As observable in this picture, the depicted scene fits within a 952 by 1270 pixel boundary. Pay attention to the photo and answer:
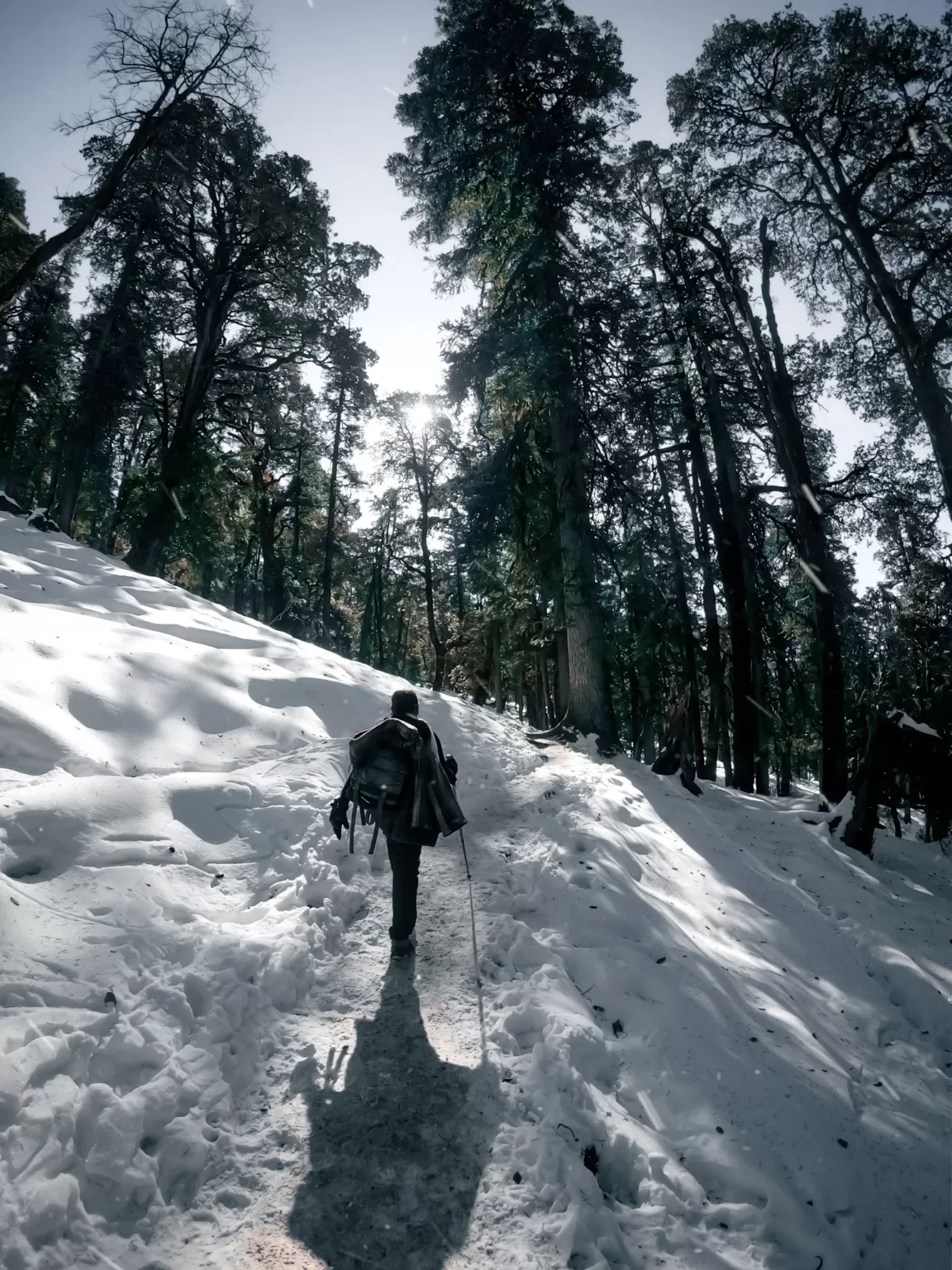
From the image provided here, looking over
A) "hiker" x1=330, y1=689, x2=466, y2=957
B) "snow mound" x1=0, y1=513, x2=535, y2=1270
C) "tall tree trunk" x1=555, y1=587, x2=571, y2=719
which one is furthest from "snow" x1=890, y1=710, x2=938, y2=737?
"snow mound" x1=0, y1=513, x2=535, y2=1270

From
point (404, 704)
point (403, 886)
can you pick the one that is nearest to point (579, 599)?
point (404, 704)

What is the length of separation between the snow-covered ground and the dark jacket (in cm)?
91

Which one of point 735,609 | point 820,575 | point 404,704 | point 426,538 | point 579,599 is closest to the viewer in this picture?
point 404,704

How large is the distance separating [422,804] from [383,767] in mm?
406

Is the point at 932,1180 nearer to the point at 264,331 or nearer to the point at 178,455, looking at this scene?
the point at 178,455

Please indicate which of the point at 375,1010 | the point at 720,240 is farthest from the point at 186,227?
the point at 375,1010

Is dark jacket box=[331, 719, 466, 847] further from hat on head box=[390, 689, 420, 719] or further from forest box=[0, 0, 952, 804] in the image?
forest box=[0, 0, 952, 804]

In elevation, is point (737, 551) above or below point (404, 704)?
above

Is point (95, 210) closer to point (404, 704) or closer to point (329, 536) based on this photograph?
point (404, 704)

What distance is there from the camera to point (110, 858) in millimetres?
4145

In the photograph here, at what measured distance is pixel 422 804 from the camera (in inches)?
180

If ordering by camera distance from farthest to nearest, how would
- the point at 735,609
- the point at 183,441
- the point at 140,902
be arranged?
1. the point at 183,441
2. the point at 735,609
3. the point at 140,902

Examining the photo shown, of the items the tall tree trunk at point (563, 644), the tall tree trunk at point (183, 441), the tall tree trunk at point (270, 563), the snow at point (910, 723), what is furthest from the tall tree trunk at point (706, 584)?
the tall tree trunk at point (270, 563)

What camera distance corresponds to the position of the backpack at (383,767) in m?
4.59
